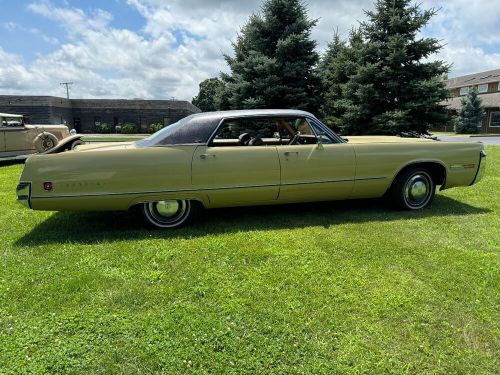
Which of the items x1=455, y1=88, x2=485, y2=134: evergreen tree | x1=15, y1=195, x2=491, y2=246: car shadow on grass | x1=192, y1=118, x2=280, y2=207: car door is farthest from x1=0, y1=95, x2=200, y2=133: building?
x1=192, y1=118, x2=280, y2=207: car door

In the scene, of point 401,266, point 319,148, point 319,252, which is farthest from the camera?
point 319,148

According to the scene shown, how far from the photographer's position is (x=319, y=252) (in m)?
3.80

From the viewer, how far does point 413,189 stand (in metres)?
5.32

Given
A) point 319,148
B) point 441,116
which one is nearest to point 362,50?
point 441,116

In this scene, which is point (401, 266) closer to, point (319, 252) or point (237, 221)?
point (319, 252)

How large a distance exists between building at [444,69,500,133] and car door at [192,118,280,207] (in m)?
33.1

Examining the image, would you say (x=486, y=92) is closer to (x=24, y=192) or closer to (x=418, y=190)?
(x=418, y=190)

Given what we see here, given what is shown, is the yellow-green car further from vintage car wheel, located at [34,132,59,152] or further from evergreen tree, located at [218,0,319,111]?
vintage car wheel, located at [34,132,59,152]

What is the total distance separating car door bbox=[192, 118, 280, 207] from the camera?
4.45m

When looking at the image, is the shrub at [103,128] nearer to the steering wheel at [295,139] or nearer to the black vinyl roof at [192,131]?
the black vinyl roof at [192,131]

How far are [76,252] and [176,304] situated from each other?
62.1 inches

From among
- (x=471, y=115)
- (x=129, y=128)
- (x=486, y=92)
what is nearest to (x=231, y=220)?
(x=129, y=128)

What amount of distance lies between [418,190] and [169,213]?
11.4ft

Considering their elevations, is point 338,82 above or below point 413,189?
above
